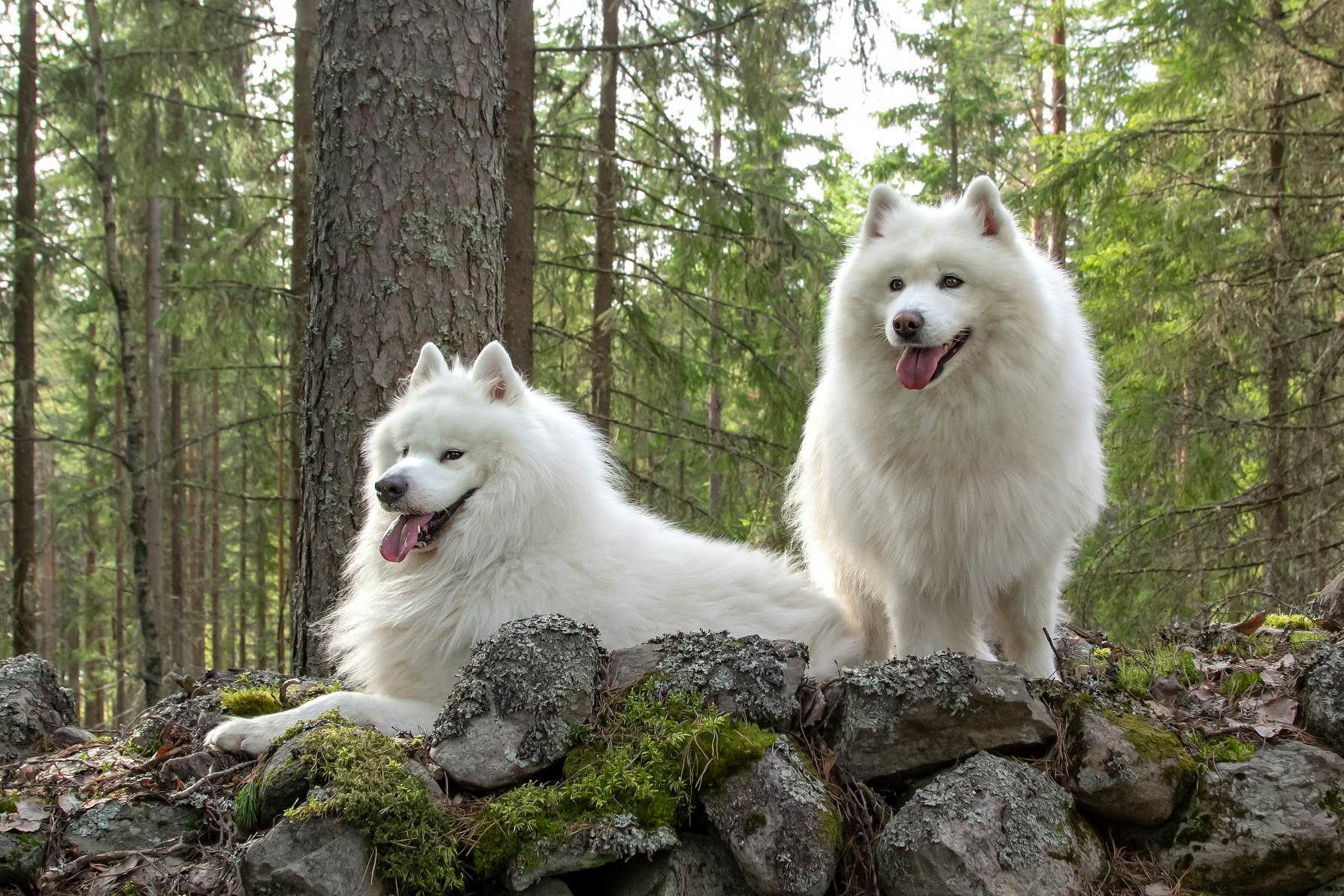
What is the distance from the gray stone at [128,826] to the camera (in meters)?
2.79

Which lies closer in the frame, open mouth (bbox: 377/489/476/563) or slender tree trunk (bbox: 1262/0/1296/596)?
open mouth (bbox: 377/489/476/563)

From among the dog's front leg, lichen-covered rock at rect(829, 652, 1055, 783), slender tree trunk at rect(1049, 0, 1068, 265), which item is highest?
slender tree trunk at rect(1049, 0, 1068, 265)

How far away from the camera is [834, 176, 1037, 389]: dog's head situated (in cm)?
346

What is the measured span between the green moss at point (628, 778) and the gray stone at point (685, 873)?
0.09 meters

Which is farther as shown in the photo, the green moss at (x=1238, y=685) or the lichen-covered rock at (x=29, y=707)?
the lichen-covered rock at (x=29, y=707)

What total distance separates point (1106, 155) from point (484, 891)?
8.94m

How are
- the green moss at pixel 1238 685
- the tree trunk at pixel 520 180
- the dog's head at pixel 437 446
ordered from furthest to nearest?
the tree trunk at pixel 520 180 → the dog's head at pixel 437 446 → the green moss at pixel 1238 685

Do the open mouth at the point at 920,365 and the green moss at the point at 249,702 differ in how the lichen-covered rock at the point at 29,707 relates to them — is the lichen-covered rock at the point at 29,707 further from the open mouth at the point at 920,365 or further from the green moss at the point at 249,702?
the open mouth at the point at 920,365

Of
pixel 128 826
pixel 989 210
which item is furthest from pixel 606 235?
pixel 128 826

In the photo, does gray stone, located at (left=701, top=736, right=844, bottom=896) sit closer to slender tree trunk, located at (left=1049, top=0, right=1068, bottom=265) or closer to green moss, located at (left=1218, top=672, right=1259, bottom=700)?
green moss, located at (left=1218, top=672, right=1259, bottom=700)

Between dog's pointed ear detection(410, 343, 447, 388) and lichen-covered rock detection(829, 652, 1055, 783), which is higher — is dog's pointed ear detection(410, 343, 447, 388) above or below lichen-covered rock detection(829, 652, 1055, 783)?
above

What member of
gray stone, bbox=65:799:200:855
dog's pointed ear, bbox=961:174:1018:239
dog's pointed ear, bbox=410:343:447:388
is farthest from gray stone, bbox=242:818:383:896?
dog's pointed ear, bbox=961:174:1018:239

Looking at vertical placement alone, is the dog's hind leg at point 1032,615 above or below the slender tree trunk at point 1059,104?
below

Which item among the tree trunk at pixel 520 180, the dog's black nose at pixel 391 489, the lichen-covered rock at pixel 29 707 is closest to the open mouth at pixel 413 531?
the dog's black nose at pixel 391 489
